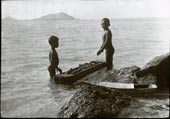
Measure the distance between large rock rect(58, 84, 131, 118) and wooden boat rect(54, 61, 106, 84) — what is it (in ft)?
7.56

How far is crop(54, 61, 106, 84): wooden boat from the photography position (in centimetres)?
1003

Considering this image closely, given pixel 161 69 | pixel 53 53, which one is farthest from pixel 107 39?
pixel 161 69

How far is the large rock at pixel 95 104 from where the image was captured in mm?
6672

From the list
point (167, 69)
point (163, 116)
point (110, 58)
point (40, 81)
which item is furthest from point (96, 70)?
point (163, 116)

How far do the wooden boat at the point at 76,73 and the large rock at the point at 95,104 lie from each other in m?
2.31

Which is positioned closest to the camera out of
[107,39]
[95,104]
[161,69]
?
[95,104]

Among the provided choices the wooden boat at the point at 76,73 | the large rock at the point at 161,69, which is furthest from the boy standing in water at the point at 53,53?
the large rock at the point at 161,69

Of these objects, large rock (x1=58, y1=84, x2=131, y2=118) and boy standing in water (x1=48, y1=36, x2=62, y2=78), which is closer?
large rock (x1=58, y1=84, x2=131, y2=118)

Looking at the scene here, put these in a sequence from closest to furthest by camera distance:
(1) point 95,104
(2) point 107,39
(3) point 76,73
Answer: (1) point 95,104 < (3) point 76,73 < (2) point 107,39

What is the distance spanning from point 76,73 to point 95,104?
138 inches

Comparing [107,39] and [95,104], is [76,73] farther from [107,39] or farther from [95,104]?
Answer: [95,104]

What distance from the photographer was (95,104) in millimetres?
6945

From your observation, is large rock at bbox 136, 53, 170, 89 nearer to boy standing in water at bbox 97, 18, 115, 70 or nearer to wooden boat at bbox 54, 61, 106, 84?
wooden boat at bbox 54, 61, 106, 84

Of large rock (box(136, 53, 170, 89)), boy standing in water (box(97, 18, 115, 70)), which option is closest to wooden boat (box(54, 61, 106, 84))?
boy standing in water (box(97, 18, 115, 70))
